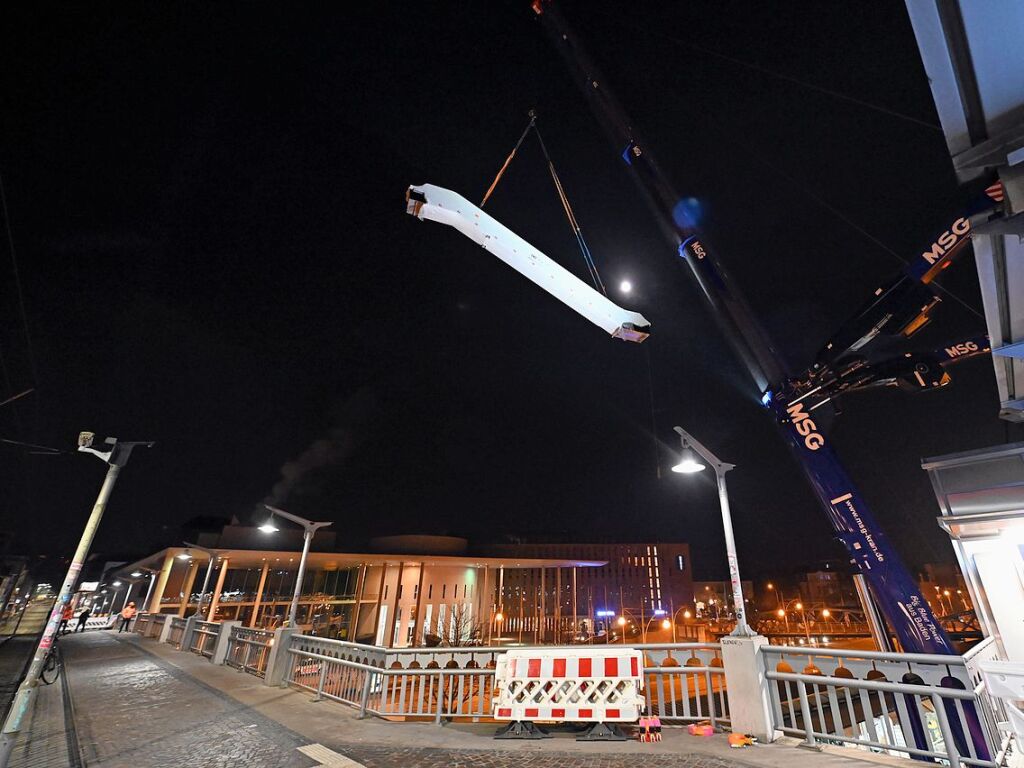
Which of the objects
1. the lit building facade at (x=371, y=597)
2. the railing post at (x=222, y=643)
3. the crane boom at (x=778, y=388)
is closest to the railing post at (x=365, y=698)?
the railing post at (x=222, y=643)

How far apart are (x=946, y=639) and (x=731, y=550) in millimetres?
5912

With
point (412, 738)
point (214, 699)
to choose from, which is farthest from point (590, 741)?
point (214, 699)

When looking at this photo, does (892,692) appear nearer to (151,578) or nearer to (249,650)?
(249,650)

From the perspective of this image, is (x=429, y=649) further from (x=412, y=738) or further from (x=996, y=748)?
(x=996, y=748)

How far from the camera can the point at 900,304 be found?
9008mm

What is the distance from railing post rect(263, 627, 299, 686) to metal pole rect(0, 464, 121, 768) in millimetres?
4039

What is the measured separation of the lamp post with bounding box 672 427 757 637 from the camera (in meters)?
6.78

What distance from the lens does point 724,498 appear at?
7.55 metres

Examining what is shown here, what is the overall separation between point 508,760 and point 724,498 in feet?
16.9

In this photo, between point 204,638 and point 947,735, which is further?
point 204,638

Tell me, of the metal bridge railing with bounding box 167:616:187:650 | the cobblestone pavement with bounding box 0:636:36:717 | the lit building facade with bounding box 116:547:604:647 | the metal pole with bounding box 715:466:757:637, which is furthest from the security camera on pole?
the lit building facade with bounding box 116:547:604:647

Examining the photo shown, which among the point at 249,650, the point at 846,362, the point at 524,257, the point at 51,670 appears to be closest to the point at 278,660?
the point at 249,650

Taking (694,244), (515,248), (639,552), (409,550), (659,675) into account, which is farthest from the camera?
(639,552)

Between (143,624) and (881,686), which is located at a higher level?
(881,686)
